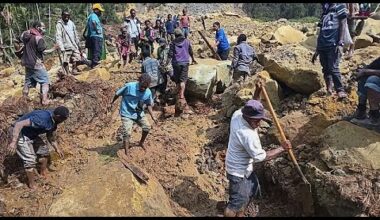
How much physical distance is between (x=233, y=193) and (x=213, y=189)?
169 centimetres

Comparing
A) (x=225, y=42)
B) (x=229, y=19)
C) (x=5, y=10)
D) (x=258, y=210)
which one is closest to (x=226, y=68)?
(x=225, y=42)

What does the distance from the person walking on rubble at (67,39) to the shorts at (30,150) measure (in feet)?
11.4

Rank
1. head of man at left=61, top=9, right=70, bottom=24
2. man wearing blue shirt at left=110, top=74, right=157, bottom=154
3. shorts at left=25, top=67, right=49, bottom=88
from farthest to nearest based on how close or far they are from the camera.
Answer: head of man at left=61, top=9, right=70, bottom=24
shorts at left=25, top=67, right=49, bottom=88
man wearing blue shirt at left=110, top=74, right=157, bottom=154

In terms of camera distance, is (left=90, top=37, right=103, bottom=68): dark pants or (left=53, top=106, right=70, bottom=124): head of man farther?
(left=90, top=37, right=103, bottom=68): dark pants

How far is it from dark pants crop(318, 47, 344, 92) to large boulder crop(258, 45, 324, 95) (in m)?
0.64

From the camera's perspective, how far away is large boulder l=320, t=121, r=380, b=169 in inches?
197

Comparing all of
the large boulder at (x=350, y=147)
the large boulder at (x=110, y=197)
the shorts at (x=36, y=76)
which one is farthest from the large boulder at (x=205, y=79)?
the large boulder at (x=350, y=147)

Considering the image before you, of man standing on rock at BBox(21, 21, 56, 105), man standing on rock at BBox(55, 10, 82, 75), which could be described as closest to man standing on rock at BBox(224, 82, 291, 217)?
man standing on rock at BBox(21, 21, 56, 105)

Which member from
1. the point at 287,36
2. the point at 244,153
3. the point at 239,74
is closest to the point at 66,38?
the point at 239,74

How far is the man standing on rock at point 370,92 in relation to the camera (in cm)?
507

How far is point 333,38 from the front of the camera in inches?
242

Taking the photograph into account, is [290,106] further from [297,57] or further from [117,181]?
[117,181]

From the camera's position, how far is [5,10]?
59.4 feet

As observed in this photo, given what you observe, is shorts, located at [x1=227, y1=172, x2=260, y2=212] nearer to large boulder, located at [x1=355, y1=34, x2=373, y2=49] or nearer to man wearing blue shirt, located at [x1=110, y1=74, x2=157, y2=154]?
man wearing blue shirt, located at [x1=110, y1=74, x2=157, y2=154]
